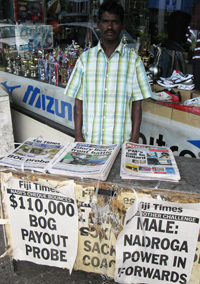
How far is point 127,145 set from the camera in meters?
1.59

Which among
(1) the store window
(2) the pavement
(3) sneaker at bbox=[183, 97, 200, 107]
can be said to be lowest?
(2) the pavement

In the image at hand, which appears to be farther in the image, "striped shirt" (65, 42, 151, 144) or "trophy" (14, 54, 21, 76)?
"trophy" (14, 54, 21, 76)

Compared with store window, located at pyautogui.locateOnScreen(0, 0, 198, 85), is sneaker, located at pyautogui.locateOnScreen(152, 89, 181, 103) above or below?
below

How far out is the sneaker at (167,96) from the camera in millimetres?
2505

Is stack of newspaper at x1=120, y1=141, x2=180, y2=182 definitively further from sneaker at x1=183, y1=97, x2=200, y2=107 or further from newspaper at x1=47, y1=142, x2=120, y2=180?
sneaker at x1=183, y1=97, x2=200, y2=107

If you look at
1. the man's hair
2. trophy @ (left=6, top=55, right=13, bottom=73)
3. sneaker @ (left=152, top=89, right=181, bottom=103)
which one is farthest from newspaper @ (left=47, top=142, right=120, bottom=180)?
trophy @ (left=6, top=55, right=13, bottom=73)

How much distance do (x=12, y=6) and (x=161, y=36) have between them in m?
2.39

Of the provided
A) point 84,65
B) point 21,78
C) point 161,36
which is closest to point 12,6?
point 21,78

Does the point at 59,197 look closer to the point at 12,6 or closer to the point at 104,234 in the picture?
the point at 104,234

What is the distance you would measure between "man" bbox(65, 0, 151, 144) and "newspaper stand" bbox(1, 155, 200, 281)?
0.46 meters

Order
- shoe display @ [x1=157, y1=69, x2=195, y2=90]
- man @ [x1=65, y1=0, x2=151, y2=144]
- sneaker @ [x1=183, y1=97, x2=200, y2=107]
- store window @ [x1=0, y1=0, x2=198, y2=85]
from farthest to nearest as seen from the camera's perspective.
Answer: store window @ [x1=0, y1=0, x2=198, y2=85] < shoe display @ [x1=157, y1=69, x2=195, y2=90] < sneaker @ [x1=183, y1=97, x2=200, y2=107] < man @ [x1=65, y1=0, x2=151, y2=144]

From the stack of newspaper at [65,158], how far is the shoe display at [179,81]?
5.12 ft

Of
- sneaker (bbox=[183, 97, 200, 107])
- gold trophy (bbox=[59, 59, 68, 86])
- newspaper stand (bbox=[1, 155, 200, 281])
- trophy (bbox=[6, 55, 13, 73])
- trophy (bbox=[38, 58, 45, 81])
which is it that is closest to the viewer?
newspaper stand (bbox=[1, 155, 200, 281])

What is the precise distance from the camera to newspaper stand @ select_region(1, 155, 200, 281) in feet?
3.99
